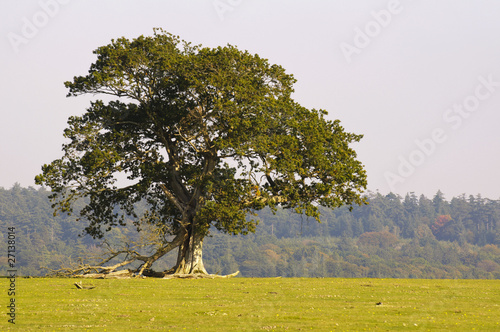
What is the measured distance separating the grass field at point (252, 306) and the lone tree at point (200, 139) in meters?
6.22

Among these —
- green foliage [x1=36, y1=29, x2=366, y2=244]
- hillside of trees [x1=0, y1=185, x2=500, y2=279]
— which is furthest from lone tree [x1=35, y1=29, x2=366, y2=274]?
hillside of trees [x1=0, y1=185, x2=500, y2=279]

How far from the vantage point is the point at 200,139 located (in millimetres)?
39281

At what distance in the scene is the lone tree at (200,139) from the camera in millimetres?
35969

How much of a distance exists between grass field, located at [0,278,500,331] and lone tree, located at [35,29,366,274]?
6.22 metres

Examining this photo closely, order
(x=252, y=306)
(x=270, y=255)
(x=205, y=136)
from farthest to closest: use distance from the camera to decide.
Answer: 1. (x=270, y=255)
2. (x=205, y=136)
3. (x=252, y=306)

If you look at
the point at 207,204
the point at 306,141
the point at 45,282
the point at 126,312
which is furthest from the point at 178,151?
the point at 126,312

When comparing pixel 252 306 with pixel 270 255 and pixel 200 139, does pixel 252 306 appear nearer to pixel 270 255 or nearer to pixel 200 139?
pixel 200 139

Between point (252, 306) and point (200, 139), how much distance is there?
17552mm

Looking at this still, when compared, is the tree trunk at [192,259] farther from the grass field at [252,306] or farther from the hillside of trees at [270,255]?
the hillside of trees at [270,255]

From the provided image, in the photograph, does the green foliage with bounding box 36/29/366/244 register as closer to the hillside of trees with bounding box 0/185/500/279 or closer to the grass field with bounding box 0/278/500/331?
the grass field with bounding box 0/278/500/331

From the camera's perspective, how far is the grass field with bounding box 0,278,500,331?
63.0 feet

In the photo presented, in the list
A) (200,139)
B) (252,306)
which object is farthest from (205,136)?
(252,306)

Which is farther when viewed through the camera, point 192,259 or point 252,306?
point 192,259

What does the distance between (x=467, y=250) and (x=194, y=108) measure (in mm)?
175368
